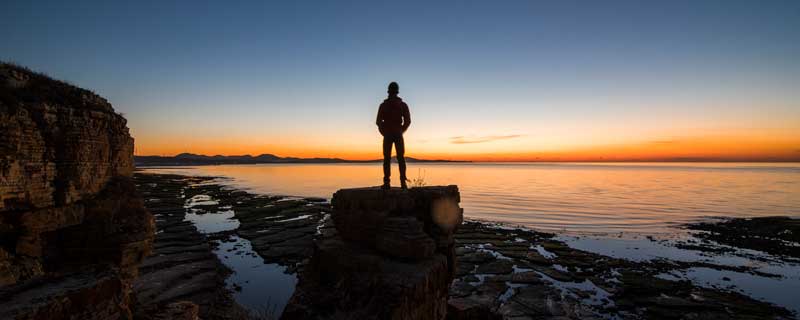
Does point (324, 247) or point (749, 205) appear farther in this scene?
point (749, 205)

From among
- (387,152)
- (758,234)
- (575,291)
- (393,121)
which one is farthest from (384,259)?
(758,234)

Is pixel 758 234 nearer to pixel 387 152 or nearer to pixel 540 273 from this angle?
pixel 540 273

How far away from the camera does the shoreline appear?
1255 cm

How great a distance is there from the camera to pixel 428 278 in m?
6.34

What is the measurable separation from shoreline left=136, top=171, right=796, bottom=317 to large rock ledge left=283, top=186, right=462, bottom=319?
468 centimetres

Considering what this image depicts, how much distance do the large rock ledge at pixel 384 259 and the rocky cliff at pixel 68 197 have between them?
3.14m

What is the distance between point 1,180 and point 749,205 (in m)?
56.1

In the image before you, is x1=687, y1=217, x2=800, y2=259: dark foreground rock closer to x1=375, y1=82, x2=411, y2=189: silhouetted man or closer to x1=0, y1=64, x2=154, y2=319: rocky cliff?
x1=375, y1=82, x2=411, y2=189: silhouetted man

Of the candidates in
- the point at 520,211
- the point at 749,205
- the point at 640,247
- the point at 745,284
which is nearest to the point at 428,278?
the point at 745,284

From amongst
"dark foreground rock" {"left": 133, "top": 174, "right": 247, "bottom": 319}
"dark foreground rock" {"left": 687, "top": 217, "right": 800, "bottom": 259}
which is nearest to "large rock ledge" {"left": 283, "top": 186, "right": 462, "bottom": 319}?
"dark foreground rock" {"left": 133, "top": 174, "right": 247, "bottom": 319}

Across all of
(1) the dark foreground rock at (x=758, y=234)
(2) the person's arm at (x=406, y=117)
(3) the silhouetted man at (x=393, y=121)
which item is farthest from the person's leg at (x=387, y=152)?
(1) the dark foreground rock at (x=758, y=234)

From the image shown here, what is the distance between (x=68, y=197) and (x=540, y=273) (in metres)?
16.9

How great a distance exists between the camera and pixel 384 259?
682cm

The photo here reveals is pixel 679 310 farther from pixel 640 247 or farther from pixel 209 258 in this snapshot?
pixel 209 258
